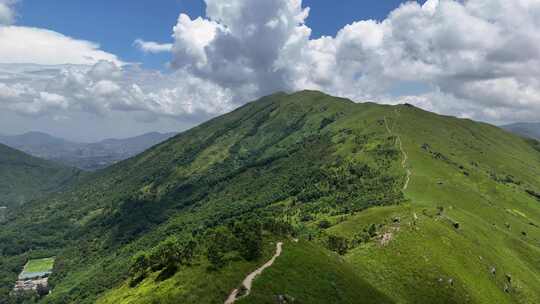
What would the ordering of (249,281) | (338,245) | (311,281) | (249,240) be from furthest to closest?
(338,245) < (249,240) < (311,281) < (249,281)

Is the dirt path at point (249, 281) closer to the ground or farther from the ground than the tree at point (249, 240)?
closer to the ground

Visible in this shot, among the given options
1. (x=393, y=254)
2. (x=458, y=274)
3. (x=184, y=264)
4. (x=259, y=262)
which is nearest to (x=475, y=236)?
(x=458, y=274)

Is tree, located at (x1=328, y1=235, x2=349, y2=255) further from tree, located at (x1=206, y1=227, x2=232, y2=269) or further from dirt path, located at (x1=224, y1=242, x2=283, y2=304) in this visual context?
tree, located at (x1=206, y1=227, x2=232, y2=269)

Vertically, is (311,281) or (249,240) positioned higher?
(249,240)

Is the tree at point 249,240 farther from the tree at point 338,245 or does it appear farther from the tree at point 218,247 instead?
the tree at point 338,245

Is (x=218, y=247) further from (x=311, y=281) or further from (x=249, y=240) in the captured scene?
(x=311, y=281)

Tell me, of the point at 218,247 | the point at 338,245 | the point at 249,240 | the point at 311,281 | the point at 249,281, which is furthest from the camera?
the point at 338,245

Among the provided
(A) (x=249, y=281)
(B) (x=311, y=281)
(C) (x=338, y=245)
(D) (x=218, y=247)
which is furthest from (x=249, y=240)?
(C) (x=338, y=245)

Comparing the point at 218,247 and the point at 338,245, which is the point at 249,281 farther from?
the point at 338,245

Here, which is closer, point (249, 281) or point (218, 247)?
point (249, 281)

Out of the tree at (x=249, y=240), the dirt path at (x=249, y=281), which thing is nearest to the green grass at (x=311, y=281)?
the dirt path at (x=249, y=281)

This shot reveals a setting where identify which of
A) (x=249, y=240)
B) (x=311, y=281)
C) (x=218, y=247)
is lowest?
(x=311, y=281)

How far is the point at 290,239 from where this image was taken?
132750 mm

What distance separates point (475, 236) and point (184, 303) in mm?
139515
